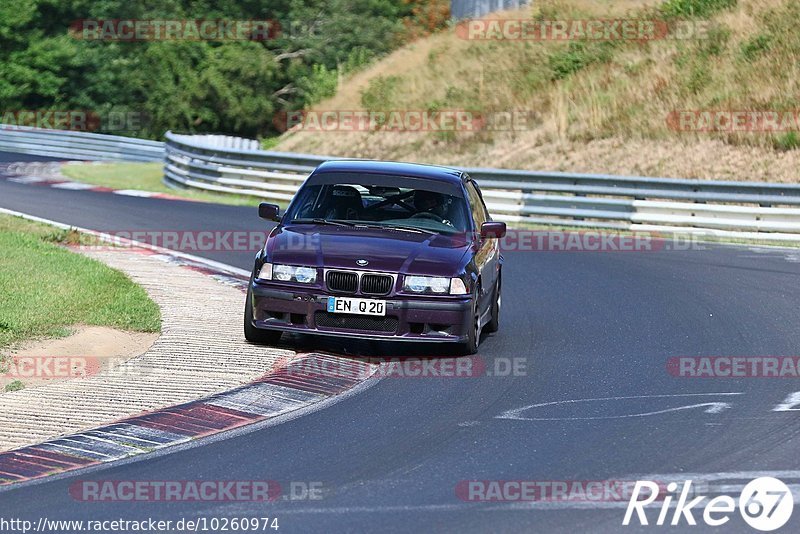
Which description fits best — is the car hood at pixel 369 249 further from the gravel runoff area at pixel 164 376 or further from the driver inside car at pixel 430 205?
the gravel runoff area at pixel 164 376

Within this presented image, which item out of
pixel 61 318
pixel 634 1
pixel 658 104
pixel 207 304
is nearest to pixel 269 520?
pixel 61 318

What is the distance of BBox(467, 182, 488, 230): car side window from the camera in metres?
12.8

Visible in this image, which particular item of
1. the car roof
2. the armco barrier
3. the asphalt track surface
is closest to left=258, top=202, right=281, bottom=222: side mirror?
the car roof

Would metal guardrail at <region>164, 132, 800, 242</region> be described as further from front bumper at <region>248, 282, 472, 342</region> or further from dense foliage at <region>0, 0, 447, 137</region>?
dense foliage at <region>0, 0, 447, 137</region>

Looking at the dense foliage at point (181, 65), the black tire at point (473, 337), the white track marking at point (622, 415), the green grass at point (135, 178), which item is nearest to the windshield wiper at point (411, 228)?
the black tire at point (473, 337)

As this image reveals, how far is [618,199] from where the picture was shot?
24016mm

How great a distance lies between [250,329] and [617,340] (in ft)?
11.3

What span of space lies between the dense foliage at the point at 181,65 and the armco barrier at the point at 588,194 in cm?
2689

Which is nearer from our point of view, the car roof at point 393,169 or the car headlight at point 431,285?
the car headlight at point 431,285

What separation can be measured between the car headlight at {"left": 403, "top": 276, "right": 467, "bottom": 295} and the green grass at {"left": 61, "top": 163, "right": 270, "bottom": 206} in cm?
1556

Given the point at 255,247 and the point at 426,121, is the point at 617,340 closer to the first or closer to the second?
the point at 255,247

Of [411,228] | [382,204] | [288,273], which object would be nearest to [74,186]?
[382,204]

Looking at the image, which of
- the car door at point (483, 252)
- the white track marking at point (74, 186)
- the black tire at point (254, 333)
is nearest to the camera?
the black tire at point (254, 333)

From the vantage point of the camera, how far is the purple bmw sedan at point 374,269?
36.7ft
